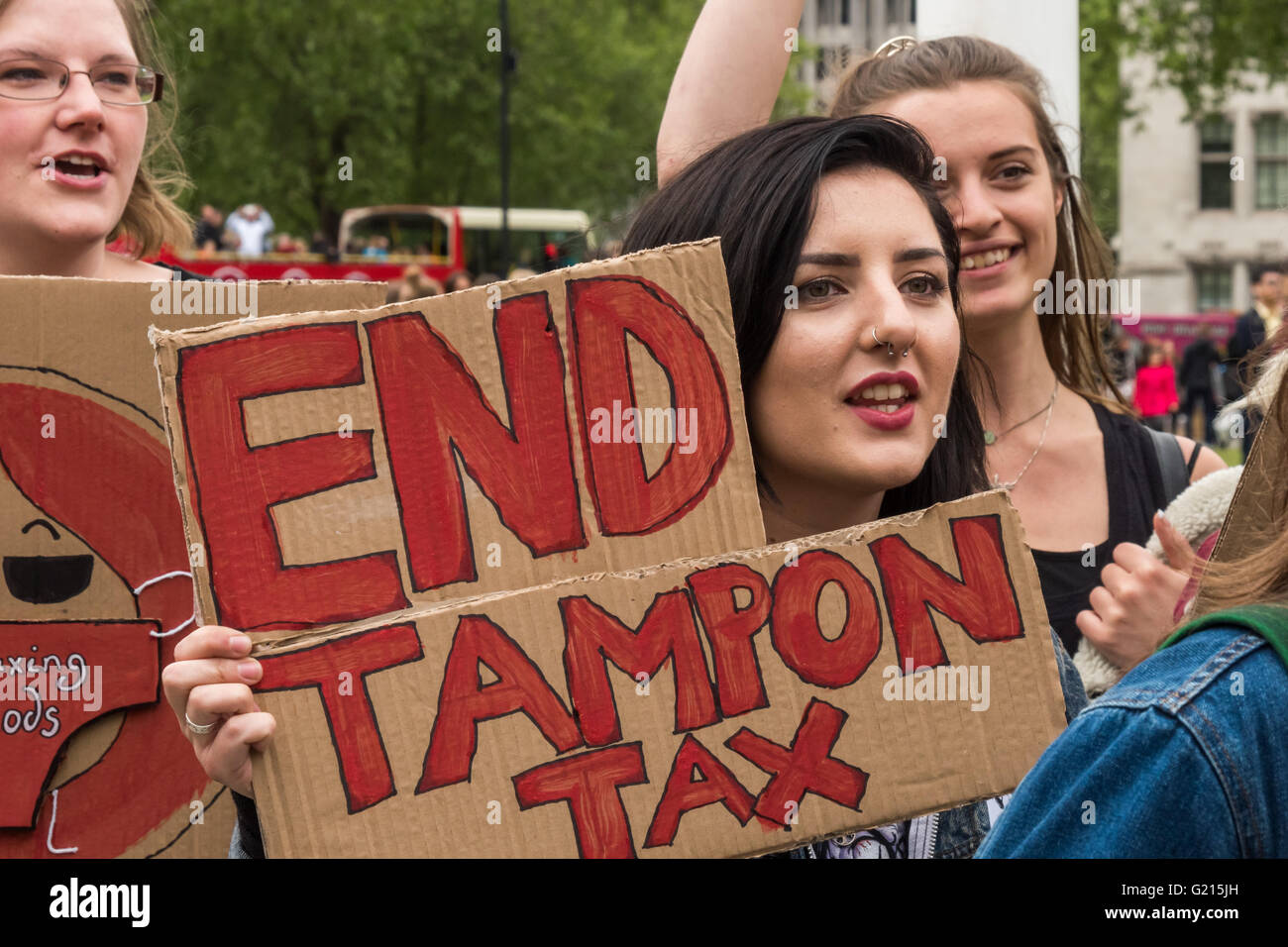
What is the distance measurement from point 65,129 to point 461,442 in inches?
36.1

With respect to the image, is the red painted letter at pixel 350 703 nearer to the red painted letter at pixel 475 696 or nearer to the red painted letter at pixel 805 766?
the red painted letter at pixel 475 696

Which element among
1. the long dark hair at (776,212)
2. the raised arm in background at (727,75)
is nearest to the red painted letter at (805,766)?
the long dark hair at (776,212)

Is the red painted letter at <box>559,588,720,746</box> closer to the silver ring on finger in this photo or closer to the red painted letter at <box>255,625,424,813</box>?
the red painted letter at <box>255,625,424,813</box>

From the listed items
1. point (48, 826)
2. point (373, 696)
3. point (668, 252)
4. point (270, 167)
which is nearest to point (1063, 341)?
point (668, 252)

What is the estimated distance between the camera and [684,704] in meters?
1.67

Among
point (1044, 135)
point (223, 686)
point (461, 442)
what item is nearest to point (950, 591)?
point (461, 442)

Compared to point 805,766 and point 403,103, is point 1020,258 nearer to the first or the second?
point 805,766

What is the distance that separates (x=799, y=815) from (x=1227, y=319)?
2864 centimetres

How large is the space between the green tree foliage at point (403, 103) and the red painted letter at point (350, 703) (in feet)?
68.9

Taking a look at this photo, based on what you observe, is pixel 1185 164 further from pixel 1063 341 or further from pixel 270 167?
pixel 1063 341

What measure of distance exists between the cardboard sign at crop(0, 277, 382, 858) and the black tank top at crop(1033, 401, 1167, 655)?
4.30ft

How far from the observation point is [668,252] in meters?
1.76
